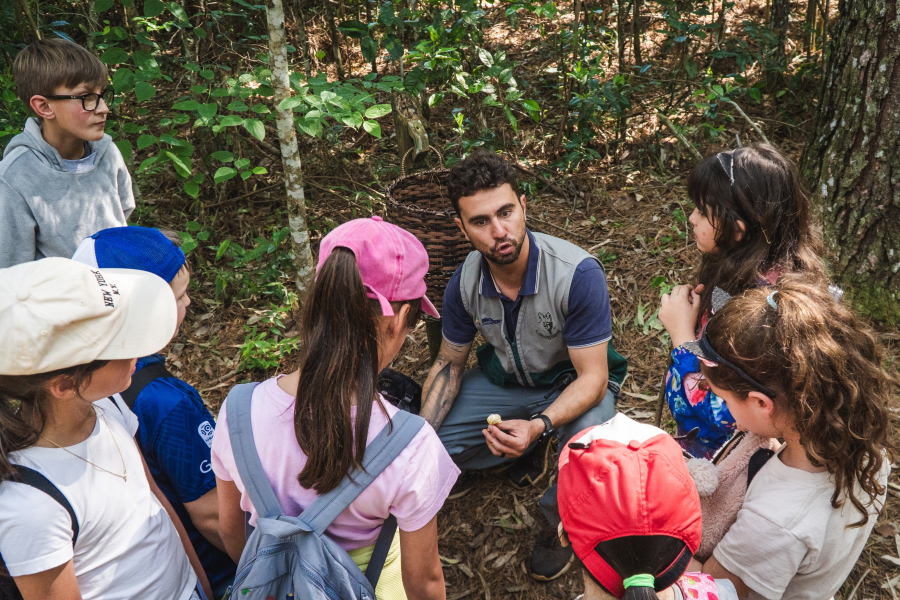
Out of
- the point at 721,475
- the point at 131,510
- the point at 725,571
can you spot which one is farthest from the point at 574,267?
the point at 131,510

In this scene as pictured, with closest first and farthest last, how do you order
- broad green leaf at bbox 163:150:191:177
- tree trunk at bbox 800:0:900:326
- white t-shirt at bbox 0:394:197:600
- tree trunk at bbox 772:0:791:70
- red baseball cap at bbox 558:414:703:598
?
red baseball cap at bbox 558:414:703:598, white t-shirt at bbox 0:394:197:600, tree trunk at bbox 800:0:900:326, broad green leaf at bbox 163:150:191:177, tree trunk at bbox 772:0:791:70

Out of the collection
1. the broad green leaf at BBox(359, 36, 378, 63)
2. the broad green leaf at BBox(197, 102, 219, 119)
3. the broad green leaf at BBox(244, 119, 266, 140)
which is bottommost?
the broad green leaf at BBox(244, 119, 266, 140)

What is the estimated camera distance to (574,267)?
117 inches

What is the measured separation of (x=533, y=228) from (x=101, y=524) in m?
3.89

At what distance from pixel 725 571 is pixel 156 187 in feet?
19.9

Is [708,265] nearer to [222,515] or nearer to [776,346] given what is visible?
[776,346]

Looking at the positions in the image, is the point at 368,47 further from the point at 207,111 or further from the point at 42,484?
the point at 42,484

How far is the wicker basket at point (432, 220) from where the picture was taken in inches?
130

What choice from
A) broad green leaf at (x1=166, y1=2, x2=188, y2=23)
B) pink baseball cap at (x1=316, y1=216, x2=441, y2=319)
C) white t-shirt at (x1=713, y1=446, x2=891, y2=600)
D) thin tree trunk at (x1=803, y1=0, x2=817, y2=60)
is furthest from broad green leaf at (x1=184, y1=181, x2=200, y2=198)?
thin tree trunk at (x1=803, y1=0, x2=817, y2=60)

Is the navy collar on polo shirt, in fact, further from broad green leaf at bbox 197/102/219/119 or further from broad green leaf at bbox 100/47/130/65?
broad green leaf at bbox 100/47/130/65

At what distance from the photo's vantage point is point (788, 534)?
164 cm

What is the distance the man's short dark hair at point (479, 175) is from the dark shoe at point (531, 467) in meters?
1.40

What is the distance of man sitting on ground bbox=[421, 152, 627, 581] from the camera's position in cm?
290

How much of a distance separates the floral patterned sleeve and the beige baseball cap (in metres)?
1.92
